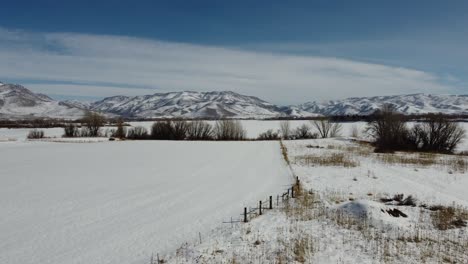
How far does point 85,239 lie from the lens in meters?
12.9

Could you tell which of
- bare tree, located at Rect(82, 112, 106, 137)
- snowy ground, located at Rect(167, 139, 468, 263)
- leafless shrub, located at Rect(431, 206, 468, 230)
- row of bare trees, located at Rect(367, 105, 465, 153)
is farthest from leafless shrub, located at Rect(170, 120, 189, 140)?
leafless shrub, located at Rect(431, 206, 468, 230)

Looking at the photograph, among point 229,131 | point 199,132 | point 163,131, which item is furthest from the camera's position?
point 229,131

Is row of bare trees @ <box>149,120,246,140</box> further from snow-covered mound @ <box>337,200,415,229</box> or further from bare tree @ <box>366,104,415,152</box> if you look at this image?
snow-covered mound @ <box>337,200,415,229</box>

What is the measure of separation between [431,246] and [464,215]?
5.64 m

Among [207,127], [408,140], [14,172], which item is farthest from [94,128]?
[408,140]

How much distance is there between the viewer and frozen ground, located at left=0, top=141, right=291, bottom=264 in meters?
11.9

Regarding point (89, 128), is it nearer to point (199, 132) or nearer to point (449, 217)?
point (199, 132)

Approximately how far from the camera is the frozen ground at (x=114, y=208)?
39.1ft

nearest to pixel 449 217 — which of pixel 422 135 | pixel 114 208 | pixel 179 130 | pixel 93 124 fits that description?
pixel 114 208

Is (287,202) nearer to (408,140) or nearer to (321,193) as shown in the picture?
(321,193)

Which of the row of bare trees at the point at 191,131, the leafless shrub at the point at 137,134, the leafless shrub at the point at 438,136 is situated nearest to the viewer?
the leafless shrub at the point at 438,136

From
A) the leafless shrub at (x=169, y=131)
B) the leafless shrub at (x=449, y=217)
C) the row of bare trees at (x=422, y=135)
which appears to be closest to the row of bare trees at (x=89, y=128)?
the leafless shrub at (x=169, y=131)

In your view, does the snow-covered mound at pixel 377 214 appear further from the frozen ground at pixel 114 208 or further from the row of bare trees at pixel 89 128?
the row of bare trees at pixel 89 128

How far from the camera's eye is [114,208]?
17719 mm
